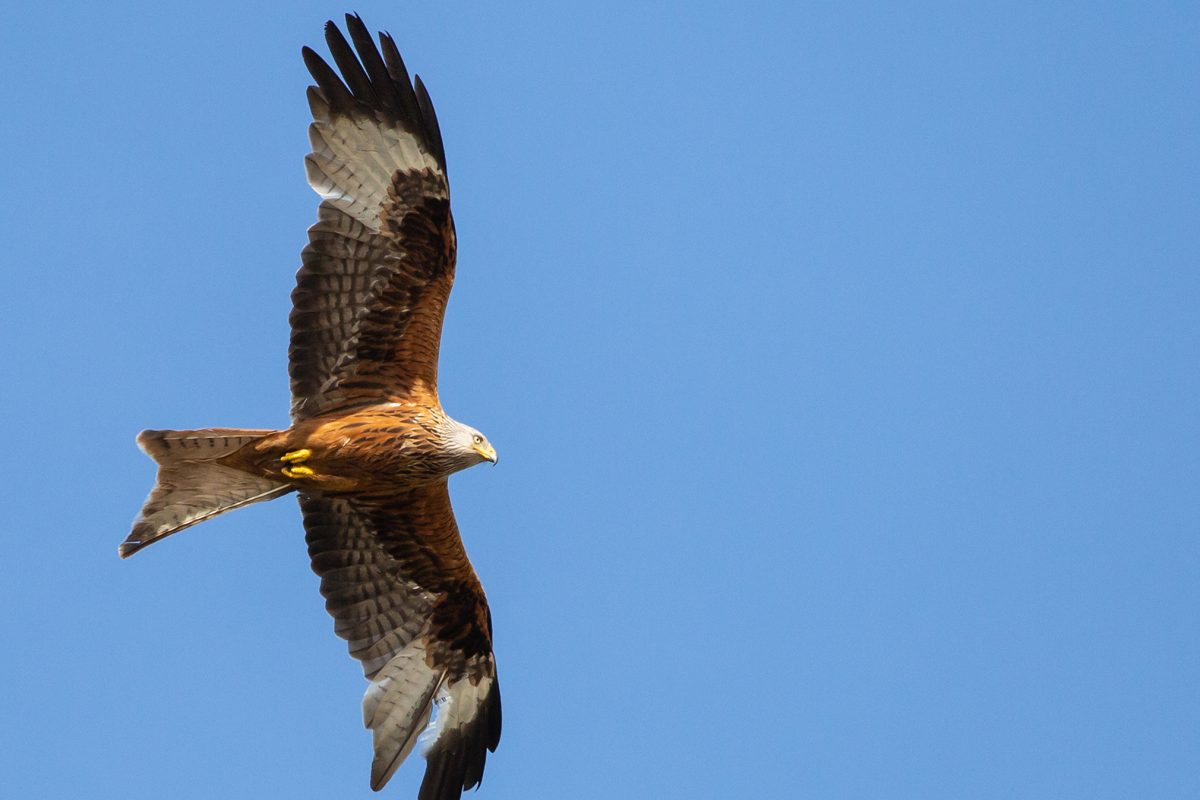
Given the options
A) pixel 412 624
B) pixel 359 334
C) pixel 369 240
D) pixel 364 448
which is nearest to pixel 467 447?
pixel 364 448

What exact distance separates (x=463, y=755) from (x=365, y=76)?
17.0ft

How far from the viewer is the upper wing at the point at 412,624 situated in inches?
473

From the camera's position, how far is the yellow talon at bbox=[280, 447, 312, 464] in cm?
1114

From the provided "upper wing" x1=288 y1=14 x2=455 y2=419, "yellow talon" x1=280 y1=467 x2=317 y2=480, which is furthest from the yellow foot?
"upper wing" x1=288 y1=14 x2=455 y2=419

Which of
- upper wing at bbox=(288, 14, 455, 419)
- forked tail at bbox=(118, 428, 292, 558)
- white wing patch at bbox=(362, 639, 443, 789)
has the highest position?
upper wing at bbox=(288, 14, 455, 419)

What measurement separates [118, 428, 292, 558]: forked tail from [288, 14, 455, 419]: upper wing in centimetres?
59

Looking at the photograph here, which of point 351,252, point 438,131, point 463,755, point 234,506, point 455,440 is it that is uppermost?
point 438,131

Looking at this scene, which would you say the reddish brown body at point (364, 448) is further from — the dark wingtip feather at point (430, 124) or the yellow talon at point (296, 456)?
the dark wingtip feather at point (430, 124)

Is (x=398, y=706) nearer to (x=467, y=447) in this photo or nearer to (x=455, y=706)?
(x=455, y=706)

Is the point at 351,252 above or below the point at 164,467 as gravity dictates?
above

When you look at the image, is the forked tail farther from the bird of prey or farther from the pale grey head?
the pale grey head

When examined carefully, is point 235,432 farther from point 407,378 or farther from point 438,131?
point 438,131

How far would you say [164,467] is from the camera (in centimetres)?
1120

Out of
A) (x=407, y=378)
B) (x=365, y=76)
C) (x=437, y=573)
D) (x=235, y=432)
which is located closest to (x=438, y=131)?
(x=365, y=76)
